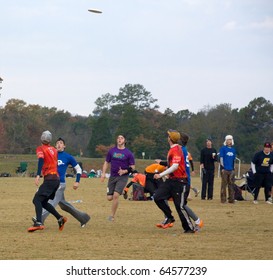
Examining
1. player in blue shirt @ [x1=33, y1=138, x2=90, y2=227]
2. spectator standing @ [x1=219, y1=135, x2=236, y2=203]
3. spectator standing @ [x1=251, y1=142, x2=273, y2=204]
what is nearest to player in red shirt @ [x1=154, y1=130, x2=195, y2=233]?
player in blue shirt @ [x1=33, y1=138, x2=90, y2=227]

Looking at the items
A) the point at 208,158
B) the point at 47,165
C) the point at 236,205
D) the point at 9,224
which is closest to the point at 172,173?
the point at 47,165

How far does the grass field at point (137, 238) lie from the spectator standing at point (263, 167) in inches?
155

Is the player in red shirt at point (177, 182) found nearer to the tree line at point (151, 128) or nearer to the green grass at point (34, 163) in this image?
the green grass at point (34, 163)

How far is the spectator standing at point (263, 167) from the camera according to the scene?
86.2 ft

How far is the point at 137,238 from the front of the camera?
14.9 metres

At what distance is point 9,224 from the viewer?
1772 cm

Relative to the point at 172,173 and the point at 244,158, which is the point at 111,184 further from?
the point at 244,158

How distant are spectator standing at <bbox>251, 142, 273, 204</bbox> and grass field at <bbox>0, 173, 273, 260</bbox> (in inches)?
155

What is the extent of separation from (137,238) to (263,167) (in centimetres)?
1216

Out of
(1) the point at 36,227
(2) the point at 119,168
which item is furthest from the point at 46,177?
(2) the point at 119,168

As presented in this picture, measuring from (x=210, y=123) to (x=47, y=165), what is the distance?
96.8 metres

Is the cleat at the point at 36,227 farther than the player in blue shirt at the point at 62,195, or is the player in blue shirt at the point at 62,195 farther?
the player in blue shirt at the point at 62,195

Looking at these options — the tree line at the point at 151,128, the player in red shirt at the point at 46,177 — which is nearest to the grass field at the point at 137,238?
the player in red shirt at the point at 46,177

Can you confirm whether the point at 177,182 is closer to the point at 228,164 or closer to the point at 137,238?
the point at 137,238
